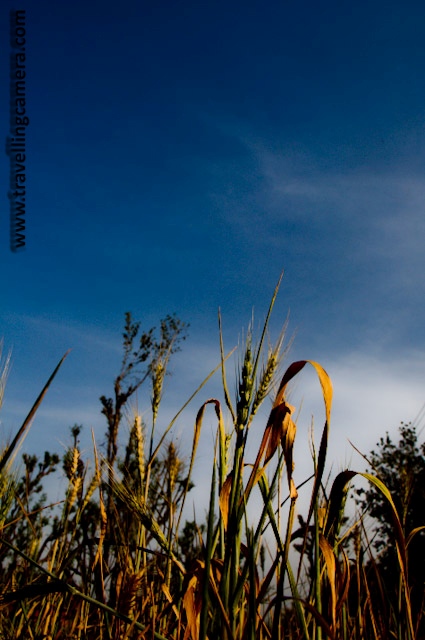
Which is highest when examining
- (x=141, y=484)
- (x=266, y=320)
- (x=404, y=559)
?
(x=266, y=320)

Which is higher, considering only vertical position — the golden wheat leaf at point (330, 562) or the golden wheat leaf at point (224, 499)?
the golden wheat leaf at point (224, 499)

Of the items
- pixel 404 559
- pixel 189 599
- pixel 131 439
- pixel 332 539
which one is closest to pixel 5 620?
pixel 131 439

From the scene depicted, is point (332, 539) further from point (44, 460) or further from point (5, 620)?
point (44, 460)

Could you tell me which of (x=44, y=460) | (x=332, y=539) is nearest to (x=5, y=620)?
(x=332, y=539)

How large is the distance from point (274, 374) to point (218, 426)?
0.89 feet

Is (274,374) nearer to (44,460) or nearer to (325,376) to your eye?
(325,376)

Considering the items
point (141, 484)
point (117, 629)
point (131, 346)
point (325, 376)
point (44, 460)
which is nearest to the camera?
point (325, 376)

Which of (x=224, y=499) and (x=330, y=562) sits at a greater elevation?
(x=224, y=499)

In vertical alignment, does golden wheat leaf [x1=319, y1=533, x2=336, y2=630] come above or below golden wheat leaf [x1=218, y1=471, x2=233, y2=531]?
below

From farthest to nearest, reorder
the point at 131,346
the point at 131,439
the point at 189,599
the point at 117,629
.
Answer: the point at 131,346
the point at 131,439
the point at 117,629
the point at 189,599

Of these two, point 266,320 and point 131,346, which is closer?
point 266,320

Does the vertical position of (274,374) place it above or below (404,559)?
above

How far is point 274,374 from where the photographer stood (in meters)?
1.61

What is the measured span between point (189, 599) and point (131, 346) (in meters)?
9.04
